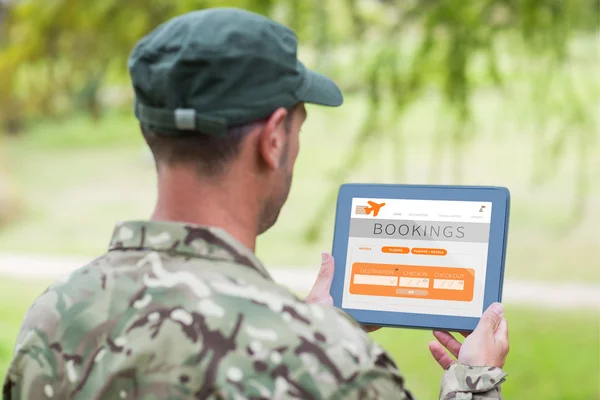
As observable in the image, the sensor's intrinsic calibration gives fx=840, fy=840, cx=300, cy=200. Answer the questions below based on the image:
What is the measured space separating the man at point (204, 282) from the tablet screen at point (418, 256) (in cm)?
30

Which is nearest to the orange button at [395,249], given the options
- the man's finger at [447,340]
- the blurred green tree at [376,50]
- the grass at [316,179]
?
the man's finger at [447,340]

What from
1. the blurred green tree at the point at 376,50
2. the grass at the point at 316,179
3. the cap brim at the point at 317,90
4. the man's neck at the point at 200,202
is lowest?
the grass at the point at 316,179

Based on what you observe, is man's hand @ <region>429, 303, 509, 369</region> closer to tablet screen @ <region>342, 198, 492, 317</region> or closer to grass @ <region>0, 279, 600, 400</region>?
tablet screen @ <region>342, 198, 492, 317</region>

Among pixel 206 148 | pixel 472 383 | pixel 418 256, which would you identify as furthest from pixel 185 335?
pixel 418 256

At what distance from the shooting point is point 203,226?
27.2 inches

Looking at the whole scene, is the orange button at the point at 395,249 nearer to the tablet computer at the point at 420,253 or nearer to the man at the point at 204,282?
the tablet computer at the point at 420,253

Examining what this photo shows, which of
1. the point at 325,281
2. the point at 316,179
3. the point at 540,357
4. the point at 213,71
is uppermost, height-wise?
the point at 213,71

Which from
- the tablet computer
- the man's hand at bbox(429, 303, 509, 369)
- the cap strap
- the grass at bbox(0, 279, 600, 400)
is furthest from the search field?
the grass at bbox(0, 279, 600, 400)

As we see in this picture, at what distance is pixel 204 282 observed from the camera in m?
0.66

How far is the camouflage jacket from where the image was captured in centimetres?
63

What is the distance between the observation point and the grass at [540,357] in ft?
10.2

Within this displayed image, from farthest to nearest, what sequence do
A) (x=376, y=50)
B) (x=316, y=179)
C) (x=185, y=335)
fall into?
(x=316, y=179), (x=376, y=50), (x=185, y=335)

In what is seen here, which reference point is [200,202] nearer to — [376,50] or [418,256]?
[418,256]

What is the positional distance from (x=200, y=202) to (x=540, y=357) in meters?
2.68
